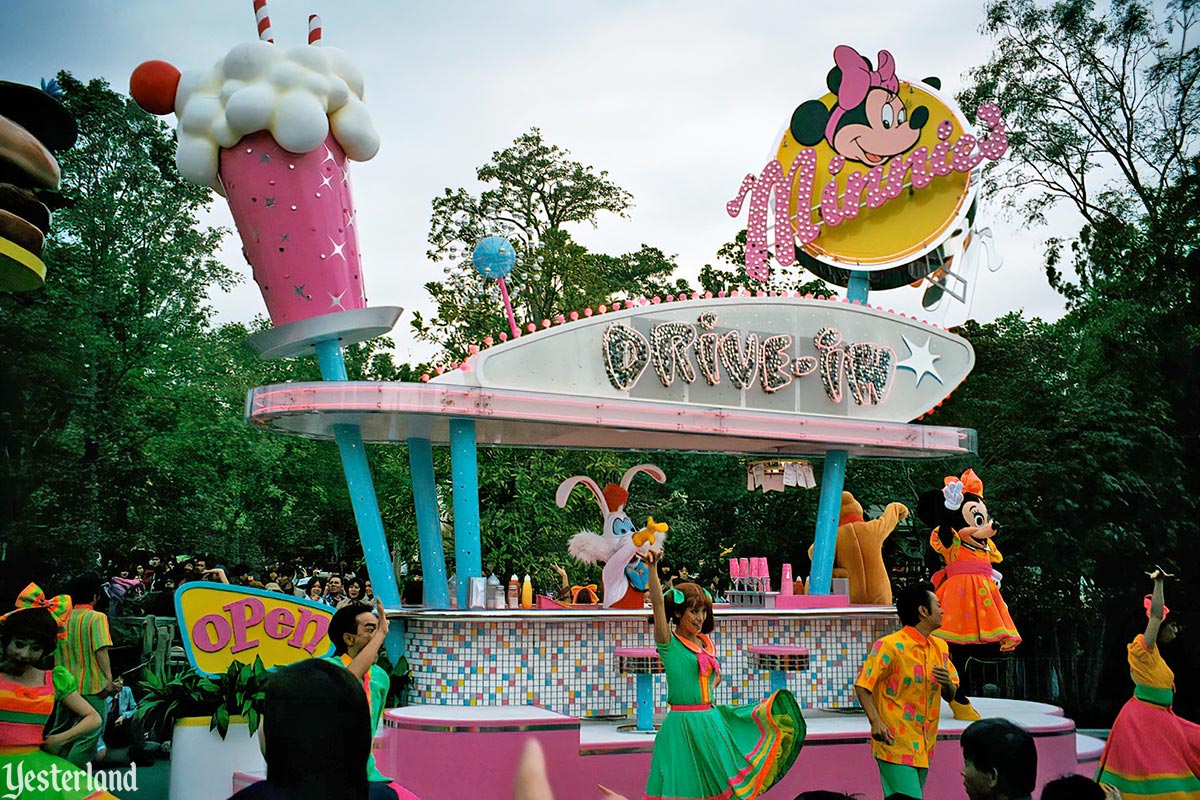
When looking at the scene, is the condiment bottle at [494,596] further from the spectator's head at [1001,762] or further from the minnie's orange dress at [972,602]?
the spectator's head at [1001,762]

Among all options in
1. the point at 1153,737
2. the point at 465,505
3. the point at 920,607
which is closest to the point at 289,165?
the point at 465,505

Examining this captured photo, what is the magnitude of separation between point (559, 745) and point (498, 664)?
1331mm

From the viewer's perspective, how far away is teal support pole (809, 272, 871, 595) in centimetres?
1067

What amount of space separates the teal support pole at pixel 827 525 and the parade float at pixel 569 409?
0.9 inches

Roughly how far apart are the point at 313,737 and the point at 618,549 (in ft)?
25.0

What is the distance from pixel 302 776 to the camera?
226cm

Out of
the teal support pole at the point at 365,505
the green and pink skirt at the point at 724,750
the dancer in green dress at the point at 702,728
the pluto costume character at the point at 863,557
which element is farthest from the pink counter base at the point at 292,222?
the pluto costume character at the point at 863,557

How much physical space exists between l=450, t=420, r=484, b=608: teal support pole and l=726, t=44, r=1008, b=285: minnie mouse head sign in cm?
413

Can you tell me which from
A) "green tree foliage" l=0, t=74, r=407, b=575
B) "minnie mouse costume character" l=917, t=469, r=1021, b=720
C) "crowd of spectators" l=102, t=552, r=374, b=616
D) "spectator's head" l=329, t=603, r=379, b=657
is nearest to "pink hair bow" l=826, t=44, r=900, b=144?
"minnie mouse costume character" l=917, t=469, r=1021, b=720

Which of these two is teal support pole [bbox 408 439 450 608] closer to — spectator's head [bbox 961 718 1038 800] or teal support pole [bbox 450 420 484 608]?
teal support pole [bbox 450 420 484 608]

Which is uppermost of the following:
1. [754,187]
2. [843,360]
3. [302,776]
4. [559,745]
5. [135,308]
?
[135,308]

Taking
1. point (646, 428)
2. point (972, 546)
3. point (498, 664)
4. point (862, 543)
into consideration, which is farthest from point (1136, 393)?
point (498, 664)

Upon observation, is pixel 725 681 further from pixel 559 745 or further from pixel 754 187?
pixel 754 187

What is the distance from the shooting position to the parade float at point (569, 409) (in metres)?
8.47
